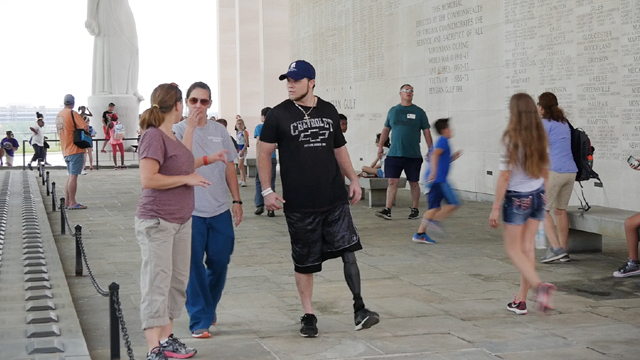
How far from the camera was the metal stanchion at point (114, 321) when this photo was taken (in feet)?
14.5

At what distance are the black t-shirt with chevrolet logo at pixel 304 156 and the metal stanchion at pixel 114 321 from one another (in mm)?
1287

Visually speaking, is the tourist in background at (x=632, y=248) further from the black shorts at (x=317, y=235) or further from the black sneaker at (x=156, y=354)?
the black sneaker at (x=156, y=354)

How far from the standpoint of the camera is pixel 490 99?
1296 cm

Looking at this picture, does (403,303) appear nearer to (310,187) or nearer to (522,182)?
(522,182)

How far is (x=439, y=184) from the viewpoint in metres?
9.11

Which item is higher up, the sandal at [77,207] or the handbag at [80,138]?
the handbag at [80,138]

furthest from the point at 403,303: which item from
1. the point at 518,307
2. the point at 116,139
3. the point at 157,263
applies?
the point at 116,139

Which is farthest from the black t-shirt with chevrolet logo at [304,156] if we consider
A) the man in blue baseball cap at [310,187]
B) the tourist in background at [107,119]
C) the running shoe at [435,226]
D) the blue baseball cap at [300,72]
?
the tourist in background at [107,119]

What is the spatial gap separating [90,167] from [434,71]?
37.3ft

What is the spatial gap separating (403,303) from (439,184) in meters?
3.04

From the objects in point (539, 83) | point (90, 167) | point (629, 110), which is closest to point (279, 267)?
point (629, 110)

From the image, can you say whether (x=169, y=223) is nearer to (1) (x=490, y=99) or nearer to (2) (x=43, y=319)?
(2) (x=43, y=319)

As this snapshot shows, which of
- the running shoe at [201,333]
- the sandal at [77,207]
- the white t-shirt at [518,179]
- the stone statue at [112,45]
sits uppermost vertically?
the stone statue at [112,45]

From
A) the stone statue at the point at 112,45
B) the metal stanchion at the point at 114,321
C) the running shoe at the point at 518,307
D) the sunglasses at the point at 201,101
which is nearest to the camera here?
the metal stanchion at the point at 114,321
